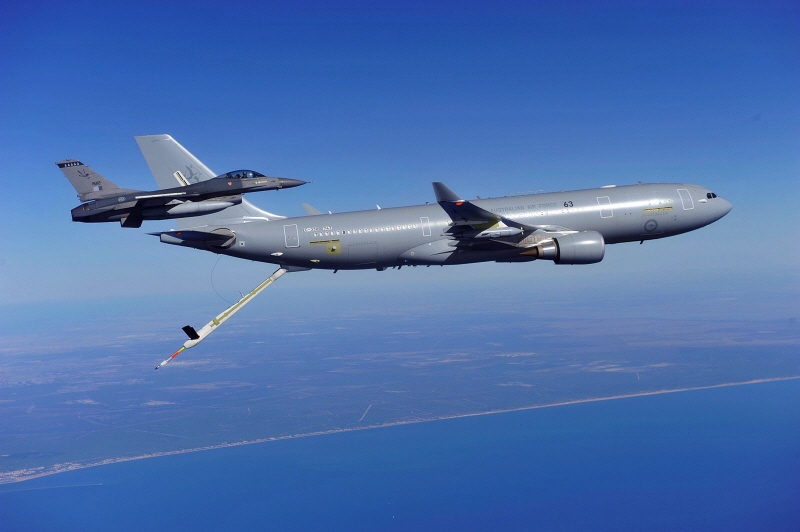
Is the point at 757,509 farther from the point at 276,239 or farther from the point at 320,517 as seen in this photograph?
the point at 276,239

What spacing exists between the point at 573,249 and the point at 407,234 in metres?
11.0

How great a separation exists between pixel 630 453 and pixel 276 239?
316 feet

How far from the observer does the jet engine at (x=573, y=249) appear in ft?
110

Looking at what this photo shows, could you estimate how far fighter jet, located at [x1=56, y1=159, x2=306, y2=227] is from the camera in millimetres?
31234

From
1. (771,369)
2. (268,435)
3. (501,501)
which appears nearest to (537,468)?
(501,501)

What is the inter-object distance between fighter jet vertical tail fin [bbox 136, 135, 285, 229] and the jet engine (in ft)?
61.2

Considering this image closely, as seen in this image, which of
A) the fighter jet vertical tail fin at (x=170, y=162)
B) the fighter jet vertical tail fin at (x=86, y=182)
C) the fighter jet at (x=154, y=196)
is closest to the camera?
the fighter jet at (x=154, y=196)

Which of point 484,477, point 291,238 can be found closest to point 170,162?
point 291,238

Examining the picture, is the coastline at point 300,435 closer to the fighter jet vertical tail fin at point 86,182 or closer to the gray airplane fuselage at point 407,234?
the gray airplane fuselage at point 407,234

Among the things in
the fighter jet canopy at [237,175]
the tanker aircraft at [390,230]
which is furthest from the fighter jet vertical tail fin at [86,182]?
the fighter jet canopy at [237,175]

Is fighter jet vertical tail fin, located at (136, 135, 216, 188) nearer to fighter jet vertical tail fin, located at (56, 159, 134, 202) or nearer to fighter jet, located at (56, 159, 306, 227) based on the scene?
fighter jet, located at (56, 159, 306, 227)

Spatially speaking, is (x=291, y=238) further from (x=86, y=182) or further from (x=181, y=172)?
(x=86, y=182)

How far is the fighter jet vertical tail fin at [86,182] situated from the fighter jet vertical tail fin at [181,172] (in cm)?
333

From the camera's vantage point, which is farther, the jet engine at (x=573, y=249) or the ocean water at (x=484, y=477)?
the ocean water at (x=484, y=477)
